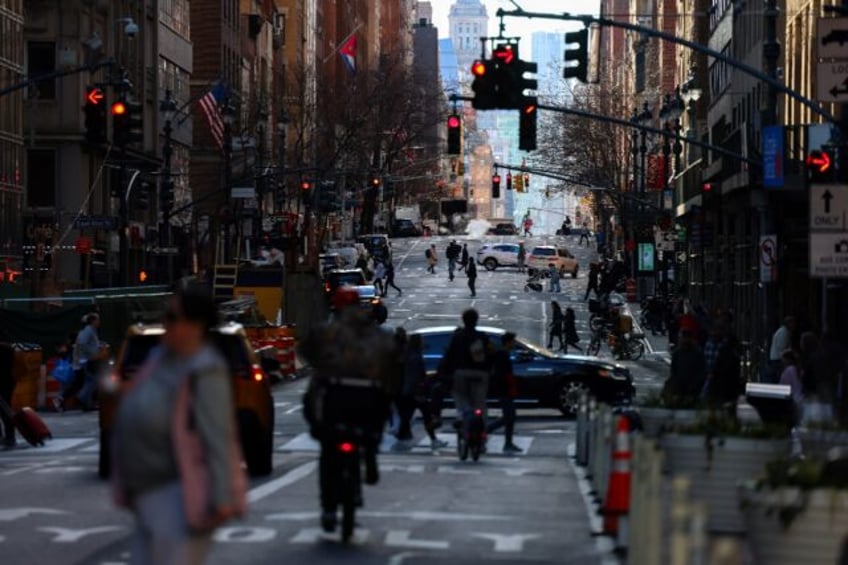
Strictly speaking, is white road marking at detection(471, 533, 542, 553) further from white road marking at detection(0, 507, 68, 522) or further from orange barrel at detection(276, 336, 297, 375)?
orange barrel at detection(276, 336, 297, 375)

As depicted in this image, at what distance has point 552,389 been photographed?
36.5 metres

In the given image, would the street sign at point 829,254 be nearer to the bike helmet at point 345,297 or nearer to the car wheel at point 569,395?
the car wheel at point 569,395

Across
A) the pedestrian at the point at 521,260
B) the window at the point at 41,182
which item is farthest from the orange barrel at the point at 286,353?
the pedestrian at the point at 521,260

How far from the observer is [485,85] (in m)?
38.5

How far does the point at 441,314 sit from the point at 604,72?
51.7 m

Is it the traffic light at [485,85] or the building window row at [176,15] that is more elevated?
the building window row at [176,15]

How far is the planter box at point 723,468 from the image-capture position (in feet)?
54.3

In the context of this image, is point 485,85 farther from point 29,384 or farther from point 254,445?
point 254,445

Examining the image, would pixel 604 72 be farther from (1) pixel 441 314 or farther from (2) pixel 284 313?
(2) pixel 284 313

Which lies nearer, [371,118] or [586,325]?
[586,325]

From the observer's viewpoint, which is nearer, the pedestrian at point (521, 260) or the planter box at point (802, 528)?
the planter box at point (802, 528)

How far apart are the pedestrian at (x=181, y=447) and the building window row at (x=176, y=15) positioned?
284 ft

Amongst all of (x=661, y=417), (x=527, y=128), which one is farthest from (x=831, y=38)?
(x=527, y=128)

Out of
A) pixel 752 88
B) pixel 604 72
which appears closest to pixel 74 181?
pixel 752 88
